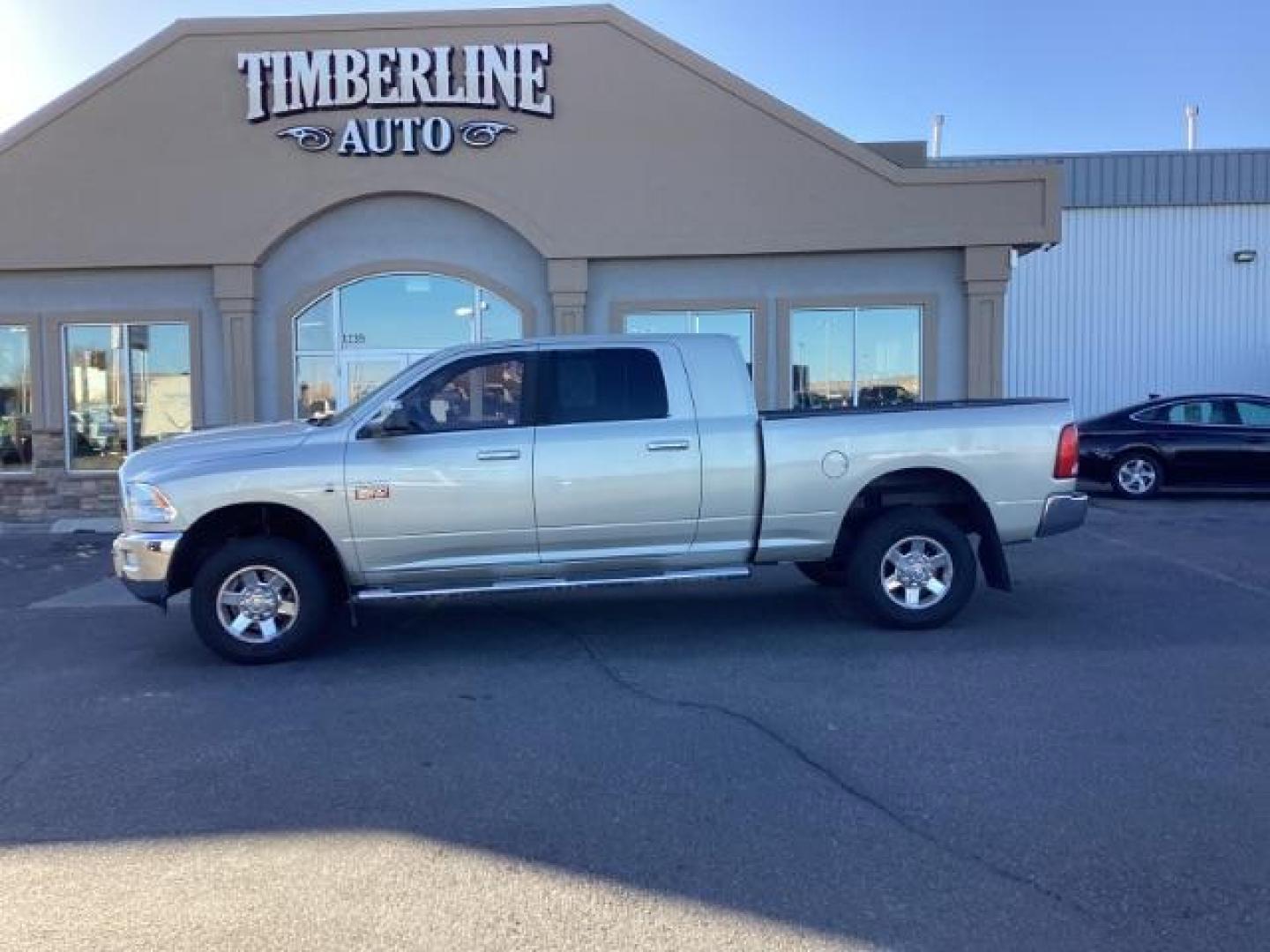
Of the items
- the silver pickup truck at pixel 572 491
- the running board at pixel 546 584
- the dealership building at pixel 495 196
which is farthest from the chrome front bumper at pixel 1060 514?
the dealership building at pixel 495 196

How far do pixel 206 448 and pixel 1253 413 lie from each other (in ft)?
45.4

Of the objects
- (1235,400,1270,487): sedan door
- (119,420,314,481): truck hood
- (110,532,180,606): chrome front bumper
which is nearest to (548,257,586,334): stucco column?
(119,420,314,481): truck hood

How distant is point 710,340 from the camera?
7562 mm

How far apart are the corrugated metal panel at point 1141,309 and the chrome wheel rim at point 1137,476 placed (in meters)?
5.82

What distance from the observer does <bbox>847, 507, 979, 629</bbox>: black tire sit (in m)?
7.37

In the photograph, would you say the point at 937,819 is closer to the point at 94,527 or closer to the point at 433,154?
the point at 433,154

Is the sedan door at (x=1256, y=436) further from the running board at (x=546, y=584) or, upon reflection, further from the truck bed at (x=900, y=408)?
the running board at (x=546, y=584)

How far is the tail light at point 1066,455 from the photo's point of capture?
748 centimetres

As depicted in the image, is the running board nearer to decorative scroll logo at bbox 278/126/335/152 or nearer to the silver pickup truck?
the silver pickup truck

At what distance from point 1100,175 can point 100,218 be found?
1740cm

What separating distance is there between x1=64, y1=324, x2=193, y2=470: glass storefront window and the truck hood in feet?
25.9

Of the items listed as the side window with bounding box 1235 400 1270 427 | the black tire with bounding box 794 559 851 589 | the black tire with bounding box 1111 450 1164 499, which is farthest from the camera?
the black tire with bounding box 1111 450 1164 499

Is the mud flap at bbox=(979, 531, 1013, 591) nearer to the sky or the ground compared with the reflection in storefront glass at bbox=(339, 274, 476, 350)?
nearer to the ground

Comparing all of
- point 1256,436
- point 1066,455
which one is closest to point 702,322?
point 1066,455
